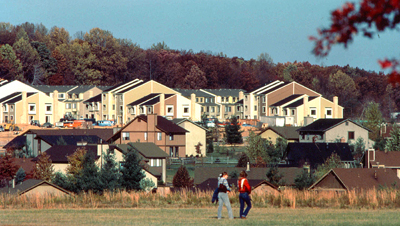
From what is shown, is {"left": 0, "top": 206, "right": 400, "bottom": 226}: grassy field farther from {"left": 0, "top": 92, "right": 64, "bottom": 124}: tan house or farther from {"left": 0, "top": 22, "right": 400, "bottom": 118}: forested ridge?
{"left": 0, "top": 22, "right": 400, "bottom": 118}: forested ridge

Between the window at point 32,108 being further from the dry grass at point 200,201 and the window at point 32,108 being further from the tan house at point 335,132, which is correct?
the dry grass at point 200,201

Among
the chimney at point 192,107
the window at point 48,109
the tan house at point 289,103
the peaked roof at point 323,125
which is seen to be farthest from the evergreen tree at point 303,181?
the window at point 48,109

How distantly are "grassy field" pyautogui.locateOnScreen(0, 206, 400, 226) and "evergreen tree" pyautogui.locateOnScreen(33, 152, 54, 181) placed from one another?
2578cm

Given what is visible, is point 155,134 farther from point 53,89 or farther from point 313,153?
point 53,89

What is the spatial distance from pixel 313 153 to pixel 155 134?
19.3m

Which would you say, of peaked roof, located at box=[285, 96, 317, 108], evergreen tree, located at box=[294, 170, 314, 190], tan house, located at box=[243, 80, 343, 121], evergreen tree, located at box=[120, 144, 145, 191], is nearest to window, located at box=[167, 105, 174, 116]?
tan house, located at box=[243, 80, 343, 121]

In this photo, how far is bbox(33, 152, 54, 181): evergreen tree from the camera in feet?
143

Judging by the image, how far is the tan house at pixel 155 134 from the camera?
215 feet

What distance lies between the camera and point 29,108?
100m

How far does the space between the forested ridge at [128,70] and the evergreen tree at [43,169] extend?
82658 mm

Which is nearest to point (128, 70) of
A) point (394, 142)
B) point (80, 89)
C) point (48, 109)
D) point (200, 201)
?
point (80, 89)

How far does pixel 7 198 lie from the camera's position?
21438 millimetres

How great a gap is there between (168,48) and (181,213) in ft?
519

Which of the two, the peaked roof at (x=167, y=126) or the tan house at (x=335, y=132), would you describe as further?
the tan house at (x=335, y=132)
